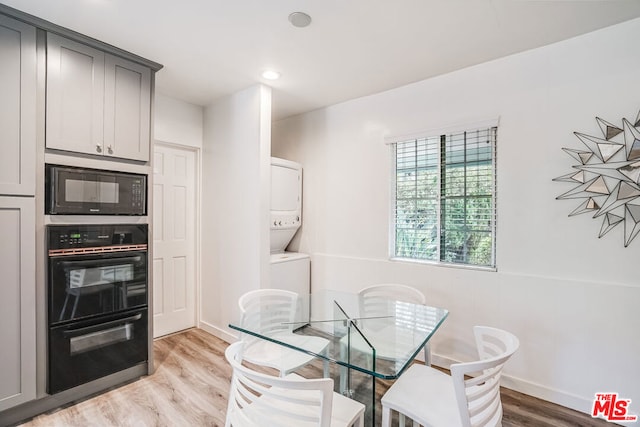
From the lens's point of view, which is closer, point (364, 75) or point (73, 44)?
point (73, 44)

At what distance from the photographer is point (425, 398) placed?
147 centimetres

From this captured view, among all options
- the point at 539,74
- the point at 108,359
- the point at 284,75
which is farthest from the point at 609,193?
the point at 108,359

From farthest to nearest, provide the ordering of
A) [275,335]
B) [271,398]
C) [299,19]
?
[299,19] → [275,335] → [271,398]

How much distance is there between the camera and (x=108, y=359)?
2307mm

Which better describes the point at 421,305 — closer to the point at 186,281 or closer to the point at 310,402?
the point at 310,402

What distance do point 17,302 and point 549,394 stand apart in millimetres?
3598

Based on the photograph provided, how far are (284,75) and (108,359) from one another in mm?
2674

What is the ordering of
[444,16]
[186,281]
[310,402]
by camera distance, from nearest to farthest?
[310,402] < [444,16] < [186,281]

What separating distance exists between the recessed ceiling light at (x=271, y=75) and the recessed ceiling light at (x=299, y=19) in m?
0.72

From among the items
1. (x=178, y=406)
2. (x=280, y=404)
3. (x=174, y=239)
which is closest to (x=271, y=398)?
(x=280, y=404)

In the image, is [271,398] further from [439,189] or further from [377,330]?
[439,189]

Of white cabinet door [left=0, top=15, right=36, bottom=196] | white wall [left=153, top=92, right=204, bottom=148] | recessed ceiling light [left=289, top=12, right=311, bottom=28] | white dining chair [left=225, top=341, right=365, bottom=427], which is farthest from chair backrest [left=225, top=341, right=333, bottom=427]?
white wall [left=153, top=92, right=204, bottom=148]

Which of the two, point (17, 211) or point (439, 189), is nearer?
point (17, 211)

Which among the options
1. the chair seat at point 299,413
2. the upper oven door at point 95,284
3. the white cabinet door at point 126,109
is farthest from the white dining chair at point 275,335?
the white cabinet door at point 126,109
